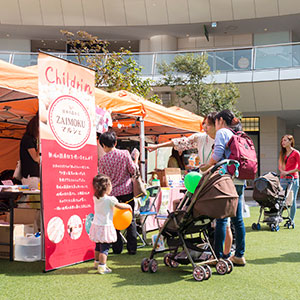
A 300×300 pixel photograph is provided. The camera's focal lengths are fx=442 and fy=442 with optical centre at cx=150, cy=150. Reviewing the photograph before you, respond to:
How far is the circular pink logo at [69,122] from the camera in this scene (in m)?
5.03

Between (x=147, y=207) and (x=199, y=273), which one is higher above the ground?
(x=147, y=207)

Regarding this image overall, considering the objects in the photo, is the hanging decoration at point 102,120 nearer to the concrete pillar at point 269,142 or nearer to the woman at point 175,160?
the woman at point 175,160

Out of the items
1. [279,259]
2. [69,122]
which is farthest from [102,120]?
[279,259]

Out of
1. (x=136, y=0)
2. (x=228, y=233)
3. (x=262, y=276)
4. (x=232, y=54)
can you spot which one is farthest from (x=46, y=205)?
(x=136, y=0)

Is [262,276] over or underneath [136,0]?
underneath

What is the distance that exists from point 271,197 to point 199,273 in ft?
14.0

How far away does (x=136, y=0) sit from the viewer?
21141 millimetres

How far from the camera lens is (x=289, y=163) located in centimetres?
836

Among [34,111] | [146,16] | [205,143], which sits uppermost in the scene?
[146,16]

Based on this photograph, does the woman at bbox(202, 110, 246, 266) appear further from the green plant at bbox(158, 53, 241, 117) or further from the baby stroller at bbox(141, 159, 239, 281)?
the green plant at bbox(158, 53, 241, 117)

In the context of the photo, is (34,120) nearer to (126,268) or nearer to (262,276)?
(126,268)

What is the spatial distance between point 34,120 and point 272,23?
1816 cm

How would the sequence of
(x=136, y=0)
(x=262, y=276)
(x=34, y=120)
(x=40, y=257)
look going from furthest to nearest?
(x=136, y=0), (x=34, y=120), (x=40, y=257), (x=262, y=276)

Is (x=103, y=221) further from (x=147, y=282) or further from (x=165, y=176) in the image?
(x=165, y=176)
